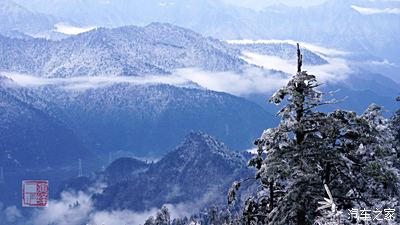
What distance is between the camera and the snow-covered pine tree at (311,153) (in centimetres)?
2291

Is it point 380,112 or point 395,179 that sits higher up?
point 380,112

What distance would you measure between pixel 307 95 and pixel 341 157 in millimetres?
2472

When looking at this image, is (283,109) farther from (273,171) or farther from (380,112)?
(380,112)

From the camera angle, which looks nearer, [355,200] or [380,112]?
[355,200]

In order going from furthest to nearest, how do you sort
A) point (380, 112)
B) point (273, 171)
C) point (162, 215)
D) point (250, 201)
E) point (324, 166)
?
point (162, 215)
point (380, 112)
point (250, 201)
point (324, 166)
point (273, 171)

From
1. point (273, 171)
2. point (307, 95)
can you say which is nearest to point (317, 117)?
point (307, 95)

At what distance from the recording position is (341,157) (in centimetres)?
2303

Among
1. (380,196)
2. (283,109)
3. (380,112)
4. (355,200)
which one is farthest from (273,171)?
(380,112)

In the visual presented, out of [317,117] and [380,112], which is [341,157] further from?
[380,112]

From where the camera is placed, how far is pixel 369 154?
25.3m

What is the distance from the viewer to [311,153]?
75.4ft

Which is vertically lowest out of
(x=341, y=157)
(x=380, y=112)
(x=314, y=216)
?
(x=314, y=216)

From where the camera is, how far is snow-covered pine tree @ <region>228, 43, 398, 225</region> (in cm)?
2291

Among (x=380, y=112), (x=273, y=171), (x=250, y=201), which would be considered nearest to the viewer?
(x=273, y=171)
